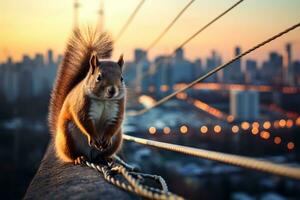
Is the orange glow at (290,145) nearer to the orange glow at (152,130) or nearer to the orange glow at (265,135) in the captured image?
the orange glow at (265,135)

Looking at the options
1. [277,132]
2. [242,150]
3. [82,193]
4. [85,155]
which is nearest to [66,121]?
[85,155]

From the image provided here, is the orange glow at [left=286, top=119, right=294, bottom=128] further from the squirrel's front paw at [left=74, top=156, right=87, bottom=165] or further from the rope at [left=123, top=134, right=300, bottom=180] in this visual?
the rope at [left=123, top=134, right=300, bottom=180]

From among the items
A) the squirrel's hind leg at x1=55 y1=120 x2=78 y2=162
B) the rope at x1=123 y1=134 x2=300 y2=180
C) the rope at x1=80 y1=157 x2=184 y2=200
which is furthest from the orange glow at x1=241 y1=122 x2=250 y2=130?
the rope at x1=123 y1=134 x2=300 y2=180

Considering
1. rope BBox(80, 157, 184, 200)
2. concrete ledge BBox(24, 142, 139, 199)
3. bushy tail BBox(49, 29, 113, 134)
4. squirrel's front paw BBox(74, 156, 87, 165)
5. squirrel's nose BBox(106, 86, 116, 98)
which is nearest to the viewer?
rope BBox(80, 157, 184, 200)

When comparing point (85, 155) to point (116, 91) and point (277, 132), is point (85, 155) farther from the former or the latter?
point (277, 132)

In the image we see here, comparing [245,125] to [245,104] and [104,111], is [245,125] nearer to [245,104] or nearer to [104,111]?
[245,104]

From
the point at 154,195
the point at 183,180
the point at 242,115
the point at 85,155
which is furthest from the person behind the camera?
the point at 242,115

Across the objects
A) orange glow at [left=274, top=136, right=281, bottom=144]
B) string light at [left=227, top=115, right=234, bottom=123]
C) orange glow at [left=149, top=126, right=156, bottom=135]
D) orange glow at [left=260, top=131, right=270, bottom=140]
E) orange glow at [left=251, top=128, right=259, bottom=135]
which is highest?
string light at [left=227, top=115, right=234, bottom=123]
